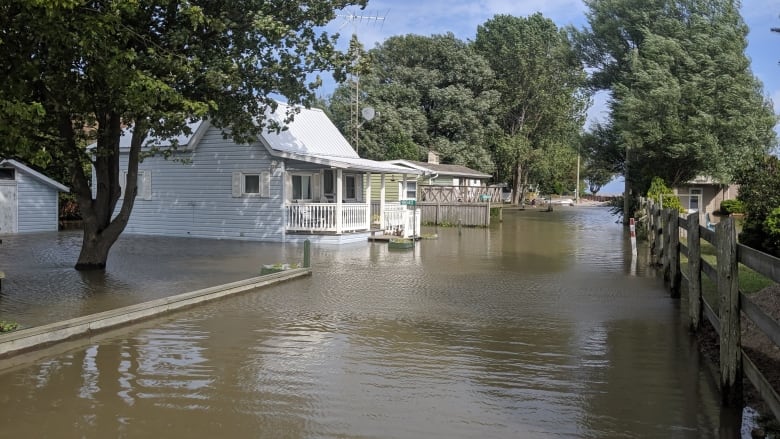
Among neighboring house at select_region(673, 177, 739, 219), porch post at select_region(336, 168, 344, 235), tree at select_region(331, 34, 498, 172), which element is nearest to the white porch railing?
porch post at select_region(336, 168, 344, 235)

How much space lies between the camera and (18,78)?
35.0 feet

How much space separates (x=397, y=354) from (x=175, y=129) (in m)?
9.01

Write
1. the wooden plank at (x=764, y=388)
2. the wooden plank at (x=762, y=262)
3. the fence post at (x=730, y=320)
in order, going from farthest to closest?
the fence post at (x=730, y=320) < the wooden plank at (x=762, y=262) < the wooden plank at (x=764, y=388)

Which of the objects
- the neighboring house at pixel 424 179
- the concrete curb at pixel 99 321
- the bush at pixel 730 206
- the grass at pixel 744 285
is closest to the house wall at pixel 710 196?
the bush at pixel 730 206

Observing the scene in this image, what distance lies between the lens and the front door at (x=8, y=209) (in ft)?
85.7

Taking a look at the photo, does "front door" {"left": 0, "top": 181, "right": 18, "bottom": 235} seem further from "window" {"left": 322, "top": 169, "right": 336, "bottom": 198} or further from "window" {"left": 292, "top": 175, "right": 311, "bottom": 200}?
"window" {"left": 322, "top": 169, "right": 336, "bottom": 198}

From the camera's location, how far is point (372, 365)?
24.4 ft

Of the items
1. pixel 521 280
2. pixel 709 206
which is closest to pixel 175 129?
pixel 521 280

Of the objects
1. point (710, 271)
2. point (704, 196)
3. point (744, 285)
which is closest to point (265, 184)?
point (744, 285)

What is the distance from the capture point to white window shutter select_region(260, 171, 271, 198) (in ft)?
79.5

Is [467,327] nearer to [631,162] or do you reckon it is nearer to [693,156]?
[693,156]

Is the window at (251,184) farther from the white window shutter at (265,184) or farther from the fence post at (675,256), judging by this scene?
the fence post at (675,256)

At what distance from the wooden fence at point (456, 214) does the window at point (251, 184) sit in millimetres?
11157

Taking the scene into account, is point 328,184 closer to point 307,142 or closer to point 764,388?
point 307,142
